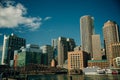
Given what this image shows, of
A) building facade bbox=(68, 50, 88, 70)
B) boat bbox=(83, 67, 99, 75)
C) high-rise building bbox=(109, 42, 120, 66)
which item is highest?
high-rise building bbox=(109, 42, 120, 66)

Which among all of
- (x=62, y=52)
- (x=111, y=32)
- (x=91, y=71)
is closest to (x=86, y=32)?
(x=111, y=32)

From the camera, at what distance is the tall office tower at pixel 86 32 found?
495 ft

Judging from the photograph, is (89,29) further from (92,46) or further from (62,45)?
(62,45)

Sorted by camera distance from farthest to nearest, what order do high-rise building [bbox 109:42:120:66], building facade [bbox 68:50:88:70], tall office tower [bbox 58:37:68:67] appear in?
tall office tower [bbox 58:37:68:67]
high-rise building [bbox 109:42:120:66]
building facade [bbox 68:50:88:70]

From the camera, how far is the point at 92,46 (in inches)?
5723

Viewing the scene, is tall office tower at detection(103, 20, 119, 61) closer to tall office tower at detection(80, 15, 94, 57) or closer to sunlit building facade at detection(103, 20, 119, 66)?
sunlit building facade at detection(103, 20, 119, 66)

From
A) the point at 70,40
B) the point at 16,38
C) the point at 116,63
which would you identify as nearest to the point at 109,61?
the point at 116,63

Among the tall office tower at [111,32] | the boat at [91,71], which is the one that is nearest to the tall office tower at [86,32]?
the tall office tower at [111,32]

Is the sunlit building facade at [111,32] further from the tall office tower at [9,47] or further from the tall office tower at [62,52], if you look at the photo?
the tall office tower at [9,47]

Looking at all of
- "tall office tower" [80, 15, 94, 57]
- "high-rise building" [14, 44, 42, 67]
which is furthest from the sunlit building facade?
"high-rise building" [14, 44, 42, 67]

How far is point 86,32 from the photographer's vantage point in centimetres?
15812

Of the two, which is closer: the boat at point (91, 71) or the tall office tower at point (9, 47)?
the boat at point (91, 71)

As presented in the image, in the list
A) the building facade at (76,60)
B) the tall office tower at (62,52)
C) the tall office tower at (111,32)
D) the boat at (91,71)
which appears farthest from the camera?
the tall office tower at (62,52)

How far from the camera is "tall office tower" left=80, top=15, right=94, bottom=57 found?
495 ft
